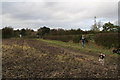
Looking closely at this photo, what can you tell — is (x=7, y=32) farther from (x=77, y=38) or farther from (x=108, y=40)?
(x=108, y=40)

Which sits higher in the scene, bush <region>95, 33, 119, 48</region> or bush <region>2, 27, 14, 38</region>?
bush <region>2, 27, 14, 38</region>

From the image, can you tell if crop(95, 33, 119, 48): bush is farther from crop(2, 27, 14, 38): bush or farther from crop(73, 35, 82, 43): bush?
crop(2, 27, 14, 38): bush

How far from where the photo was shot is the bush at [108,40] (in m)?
19.5

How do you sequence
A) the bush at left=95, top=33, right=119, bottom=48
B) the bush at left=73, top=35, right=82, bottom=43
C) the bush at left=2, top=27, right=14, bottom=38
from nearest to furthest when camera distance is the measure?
the bush at left=95, top=33, right=119, bottom=48 → the bush at left=73, top=35, right=82, bottom=43 → the bush at left=2, top=27, right=14, bottom=38

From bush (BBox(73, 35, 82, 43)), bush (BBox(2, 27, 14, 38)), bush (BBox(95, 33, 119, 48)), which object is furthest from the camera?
bush (BBox(2, 27, 14, 38))

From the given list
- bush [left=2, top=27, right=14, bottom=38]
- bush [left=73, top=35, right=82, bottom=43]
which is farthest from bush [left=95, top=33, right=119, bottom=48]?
bush [left=2, top=27, right=14, bottom=38]

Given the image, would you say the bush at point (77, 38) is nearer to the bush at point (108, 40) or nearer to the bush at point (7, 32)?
the bush at point (108, 40)

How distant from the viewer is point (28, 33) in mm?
72312

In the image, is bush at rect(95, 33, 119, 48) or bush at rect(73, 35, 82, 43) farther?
bush at rect(73, 35, 82, 43)

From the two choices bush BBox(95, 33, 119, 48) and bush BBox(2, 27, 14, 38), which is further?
bush BBox(2, 27, 14, 38)

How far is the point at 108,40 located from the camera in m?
20.7

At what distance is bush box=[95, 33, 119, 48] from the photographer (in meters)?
19.5

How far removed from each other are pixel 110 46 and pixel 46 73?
1417 cm

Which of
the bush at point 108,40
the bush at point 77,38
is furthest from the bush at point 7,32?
the bush at point 108,40
